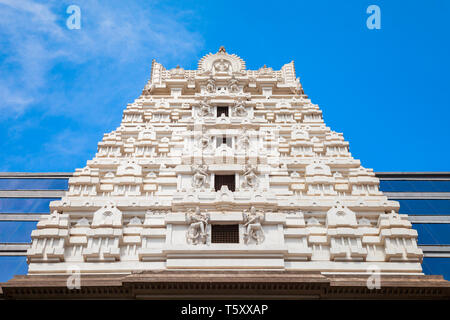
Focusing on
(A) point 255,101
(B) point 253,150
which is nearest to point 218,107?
(A) point 255,101

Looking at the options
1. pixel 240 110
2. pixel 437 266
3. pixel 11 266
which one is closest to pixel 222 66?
pixel 240 110

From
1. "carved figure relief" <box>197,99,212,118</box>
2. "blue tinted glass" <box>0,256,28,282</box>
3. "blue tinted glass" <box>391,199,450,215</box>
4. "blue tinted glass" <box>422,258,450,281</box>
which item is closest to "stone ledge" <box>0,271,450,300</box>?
"carved figure relief" <box>197,99,212,118</box>

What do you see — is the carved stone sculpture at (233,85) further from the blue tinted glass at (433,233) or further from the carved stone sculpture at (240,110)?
the blue tinted glass at (433,233)

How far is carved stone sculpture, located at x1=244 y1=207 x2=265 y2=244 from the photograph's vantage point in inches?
819

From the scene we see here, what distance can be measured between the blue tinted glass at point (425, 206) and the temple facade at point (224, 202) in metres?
13.4

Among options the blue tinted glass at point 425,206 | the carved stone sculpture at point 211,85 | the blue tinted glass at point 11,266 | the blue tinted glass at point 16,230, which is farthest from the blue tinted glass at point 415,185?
the blue tinted glass at point 11,266

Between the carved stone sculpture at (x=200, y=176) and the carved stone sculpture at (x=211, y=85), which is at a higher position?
the carved stone sculpture at (x=211, y=85)

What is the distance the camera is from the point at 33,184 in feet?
136

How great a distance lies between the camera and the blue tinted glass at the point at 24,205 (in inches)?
1539

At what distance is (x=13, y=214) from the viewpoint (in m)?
38.6

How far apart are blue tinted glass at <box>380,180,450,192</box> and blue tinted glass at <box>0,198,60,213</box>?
2558 cm

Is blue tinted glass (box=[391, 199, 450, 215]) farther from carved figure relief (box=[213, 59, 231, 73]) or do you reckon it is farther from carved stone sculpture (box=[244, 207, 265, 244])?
carved stone sculpture (box=[244, 207, 265, 244])
